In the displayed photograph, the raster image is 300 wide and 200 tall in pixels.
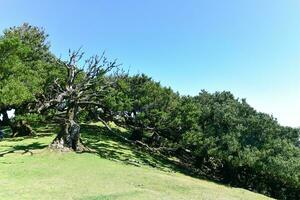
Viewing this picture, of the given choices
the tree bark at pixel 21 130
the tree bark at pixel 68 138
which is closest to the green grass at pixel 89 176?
the tree bark at pixel 68 138

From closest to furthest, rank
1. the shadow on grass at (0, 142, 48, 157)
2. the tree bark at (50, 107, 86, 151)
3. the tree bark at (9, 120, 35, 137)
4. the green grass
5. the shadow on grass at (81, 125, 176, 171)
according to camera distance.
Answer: the green grass, the shadow on grass at (0, 142, 48, 157), the tree bark at (50, 107, 86, 151), the shadow on grass at (81, 125, 176, 171), the tree bark at (9, 120, 35, 137)

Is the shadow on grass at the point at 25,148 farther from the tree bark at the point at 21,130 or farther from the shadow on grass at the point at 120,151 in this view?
the tree bark at the point at 21,130

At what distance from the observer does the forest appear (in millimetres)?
37219

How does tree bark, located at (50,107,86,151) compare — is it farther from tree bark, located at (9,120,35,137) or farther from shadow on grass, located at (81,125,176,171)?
tree bark, located at (9,120,35,137)

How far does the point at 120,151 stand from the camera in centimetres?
3931

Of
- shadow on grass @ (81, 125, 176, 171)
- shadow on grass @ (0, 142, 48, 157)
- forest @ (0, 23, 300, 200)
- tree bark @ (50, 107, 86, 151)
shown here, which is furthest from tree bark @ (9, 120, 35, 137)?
tree bark @ (50, 107, 86, 151)

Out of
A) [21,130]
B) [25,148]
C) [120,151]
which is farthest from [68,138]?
[21,130]

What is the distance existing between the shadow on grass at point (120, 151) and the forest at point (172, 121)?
136cm

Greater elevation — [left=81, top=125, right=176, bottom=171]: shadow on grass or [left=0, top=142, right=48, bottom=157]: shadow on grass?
[left=81, top=125, right=176, bottom=171]: shadow on grass

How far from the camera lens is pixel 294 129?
43000mm

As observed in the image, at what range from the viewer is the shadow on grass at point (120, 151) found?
36.0 m

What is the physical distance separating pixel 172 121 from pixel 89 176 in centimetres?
1707

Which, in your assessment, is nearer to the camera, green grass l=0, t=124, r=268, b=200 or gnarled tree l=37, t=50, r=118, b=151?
green grass l=0, t=124, r=268, b=200

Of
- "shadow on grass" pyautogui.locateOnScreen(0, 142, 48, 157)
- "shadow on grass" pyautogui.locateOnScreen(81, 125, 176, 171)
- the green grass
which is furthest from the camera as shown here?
"shadow on grass" pyautogui.locateOnScreen(81, 125, 176, 171)
